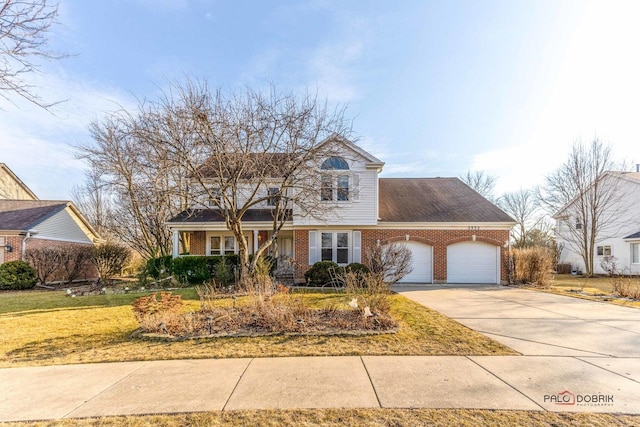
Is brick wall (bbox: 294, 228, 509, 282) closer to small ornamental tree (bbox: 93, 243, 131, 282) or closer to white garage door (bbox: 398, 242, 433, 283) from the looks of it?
white garage door (bbox: 398, 242, 433, 283)

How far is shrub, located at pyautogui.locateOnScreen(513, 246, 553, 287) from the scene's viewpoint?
52.7ft

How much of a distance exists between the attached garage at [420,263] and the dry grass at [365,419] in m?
13.2

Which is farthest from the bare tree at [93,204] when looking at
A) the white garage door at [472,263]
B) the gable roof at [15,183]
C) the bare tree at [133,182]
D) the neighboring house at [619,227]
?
the neighboring house at [619,227]

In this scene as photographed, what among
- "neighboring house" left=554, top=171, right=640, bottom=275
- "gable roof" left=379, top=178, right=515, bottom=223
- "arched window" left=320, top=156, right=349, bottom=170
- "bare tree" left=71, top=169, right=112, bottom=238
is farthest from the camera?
"bare tree" left=71, top=169, right=112, bottom=238

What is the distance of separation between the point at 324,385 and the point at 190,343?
3159 millimetres

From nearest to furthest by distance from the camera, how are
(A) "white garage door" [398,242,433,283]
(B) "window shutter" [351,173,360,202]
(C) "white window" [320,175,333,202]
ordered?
(C) "white window" [320,175,333,202] < (B) "window shutter" [351,173,360,202] < (A) "white garage door" [398,242,433,283]

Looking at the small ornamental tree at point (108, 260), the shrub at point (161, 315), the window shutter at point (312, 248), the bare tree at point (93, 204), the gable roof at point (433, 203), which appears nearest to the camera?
the shrub at point (161, 315)

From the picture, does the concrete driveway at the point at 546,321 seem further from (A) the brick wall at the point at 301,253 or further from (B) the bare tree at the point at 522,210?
(B) the bare tree at the point at 522,210

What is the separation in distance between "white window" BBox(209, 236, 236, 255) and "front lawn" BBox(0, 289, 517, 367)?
32.2ft

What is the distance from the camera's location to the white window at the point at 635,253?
22.7 m

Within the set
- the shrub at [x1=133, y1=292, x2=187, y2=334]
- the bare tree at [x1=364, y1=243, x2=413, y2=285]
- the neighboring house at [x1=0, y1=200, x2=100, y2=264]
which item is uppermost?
the neighboring house at [x1=0, y1=200, x2=100, y2=264]

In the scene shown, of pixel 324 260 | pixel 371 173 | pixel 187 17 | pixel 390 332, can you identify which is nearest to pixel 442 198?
pixel 371 173

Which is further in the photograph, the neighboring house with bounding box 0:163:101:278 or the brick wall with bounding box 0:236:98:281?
the neighboring house with bounding box 0:163:101:278

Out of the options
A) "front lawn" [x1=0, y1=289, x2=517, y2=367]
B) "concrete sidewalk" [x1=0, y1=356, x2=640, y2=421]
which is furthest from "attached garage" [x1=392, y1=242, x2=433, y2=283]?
"concrete sidewalk" [x1=0, y1=356, x2=640, y2=421]
